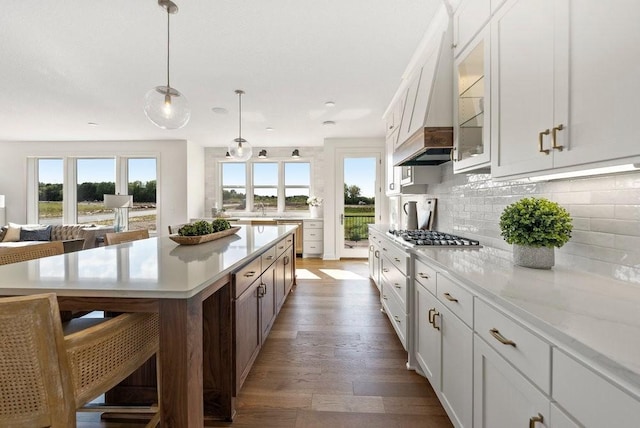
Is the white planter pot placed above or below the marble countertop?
above

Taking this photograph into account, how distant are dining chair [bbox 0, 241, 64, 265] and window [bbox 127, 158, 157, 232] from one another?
5314 millimetres

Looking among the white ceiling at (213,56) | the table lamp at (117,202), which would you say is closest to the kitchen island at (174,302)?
the white ceiling at (213,56)

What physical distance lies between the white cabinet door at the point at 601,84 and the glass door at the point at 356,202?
5.17 metres

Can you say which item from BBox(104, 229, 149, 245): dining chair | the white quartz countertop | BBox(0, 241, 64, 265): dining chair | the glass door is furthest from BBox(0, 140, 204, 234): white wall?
the white quartz countertop

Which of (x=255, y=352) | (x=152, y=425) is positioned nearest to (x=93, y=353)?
(x=152, y=425)

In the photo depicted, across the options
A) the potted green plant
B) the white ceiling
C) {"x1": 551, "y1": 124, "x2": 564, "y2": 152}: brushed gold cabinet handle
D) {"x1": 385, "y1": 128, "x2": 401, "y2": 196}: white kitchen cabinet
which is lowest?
the potted green plant

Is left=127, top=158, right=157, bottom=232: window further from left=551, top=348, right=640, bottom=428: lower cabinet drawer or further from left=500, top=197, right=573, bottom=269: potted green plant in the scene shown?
left=551, top=348, right=640, bottom=428: lower cabinet drawer

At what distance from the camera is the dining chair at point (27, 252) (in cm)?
163

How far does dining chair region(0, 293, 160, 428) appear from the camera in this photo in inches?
30.9

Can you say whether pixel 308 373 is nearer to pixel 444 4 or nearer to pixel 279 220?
pixel 444 4

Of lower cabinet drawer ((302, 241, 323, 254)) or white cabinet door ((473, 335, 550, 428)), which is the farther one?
lower cabinet drawer ((302, 241, 323, 254))

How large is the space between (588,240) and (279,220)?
18.9 ft

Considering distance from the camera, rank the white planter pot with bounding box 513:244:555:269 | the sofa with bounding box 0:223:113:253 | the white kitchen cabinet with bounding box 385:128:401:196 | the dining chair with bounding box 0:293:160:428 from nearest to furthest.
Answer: the dining chair with bounding box 0:293:160:428 → the white planter pot with bounding box 513:244:555:269 → the white kitchen cabinet with bounding box 385:128:401:196 → the sofa with bounding box 0:223:113:253

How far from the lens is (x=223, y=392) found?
5.24 feet
